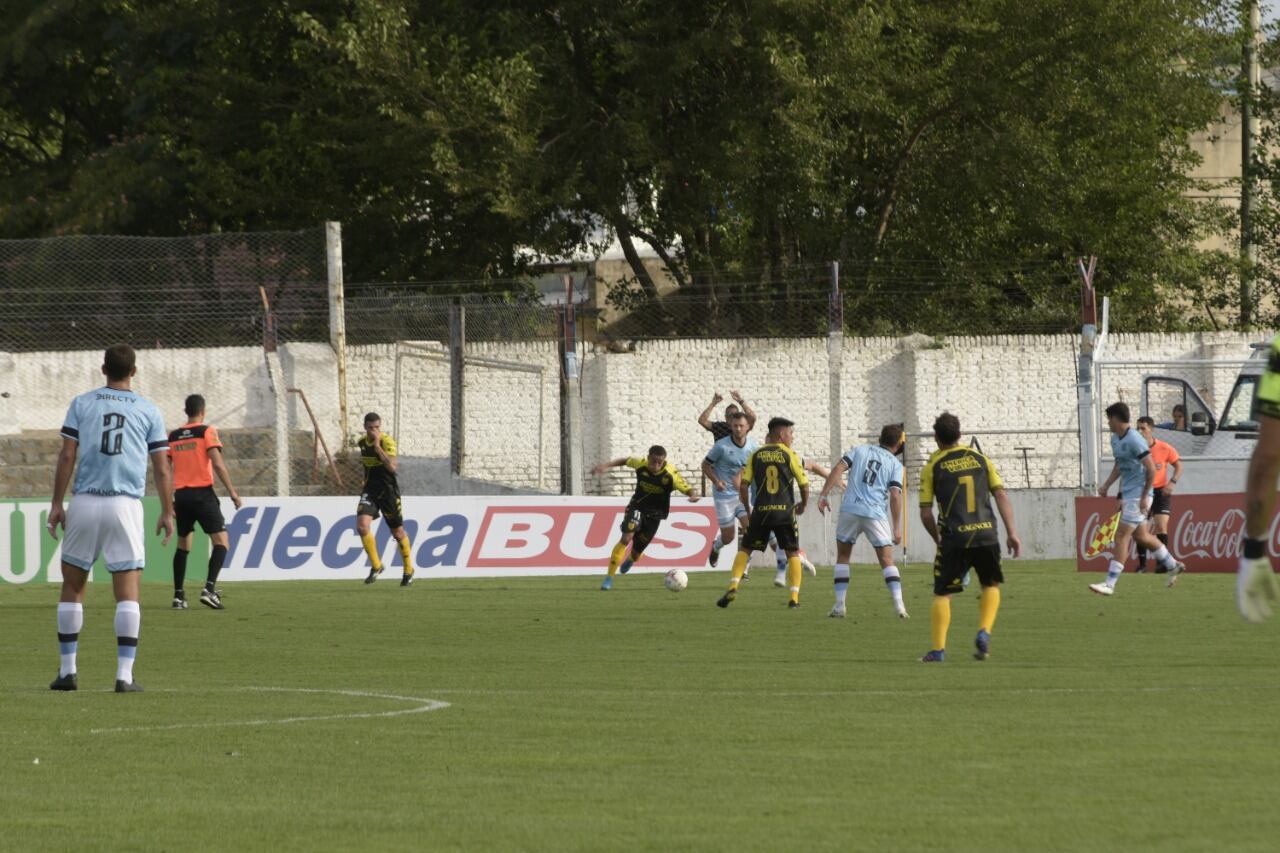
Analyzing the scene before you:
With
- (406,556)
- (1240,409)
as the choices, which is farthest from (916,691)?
(1240,409)

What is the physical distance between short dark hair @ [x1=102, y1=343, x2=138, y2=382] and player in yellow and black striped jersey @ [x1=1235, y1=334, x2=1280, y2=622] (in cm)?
639

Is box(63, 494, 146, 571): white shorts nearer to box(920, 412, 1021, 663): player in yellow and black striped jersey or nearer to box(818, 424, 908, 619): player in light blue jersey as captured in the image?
box(920, 412, 1021, 663): player in yellow and black striped jersey

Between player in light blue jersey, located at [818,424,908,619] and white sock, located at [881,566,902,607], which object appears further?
player in light blue jersey, located at [818,424,908,619]

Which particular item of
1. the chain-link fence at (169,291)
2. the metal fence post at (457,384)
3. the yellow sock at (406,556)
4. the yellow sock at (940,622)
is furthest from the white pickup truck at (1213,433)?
the yellow sock at (940,622)

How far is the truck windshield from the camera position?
94.7 ft

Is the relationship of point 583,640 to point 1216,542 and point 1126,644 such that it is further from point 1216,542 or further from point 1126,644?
point 1216,542

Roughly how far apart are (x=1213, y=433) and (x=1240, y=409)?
2.08ft

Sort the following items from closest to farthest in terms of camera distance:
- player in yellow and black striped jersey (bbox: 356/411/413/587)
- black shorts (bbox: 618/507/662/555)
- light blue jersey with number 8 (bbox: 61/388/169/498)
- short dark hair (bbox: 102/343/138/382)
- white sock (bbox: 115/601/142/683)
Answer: short dark hair (bbox: 102/343/138/382) → light blue jersey with number 8 (bbox: 61/388/169/498) → white sock (bbox: 115/601/142/683) → player in yellow and black striped jersey (bbox: 356/411/413/587) → black shorts (bbox: 618/507/662/555)

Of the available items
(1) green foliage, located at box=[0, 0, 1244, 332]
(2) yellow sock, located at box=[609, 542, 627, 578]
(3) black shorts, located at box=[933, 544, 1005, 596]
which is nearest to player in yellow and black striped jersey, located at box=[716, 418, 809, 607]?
(2) yellow sock, located at box=[609, 542, 627, 578]

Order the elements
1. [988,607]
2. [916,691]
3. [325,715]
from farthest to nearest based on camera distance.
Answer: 1. [988,607]
2. [916,691]
3. [325,715]

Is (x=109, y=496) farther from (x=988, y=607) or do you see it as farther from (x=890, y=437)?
(x=890, y=437)

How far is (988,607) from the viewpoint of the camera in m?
13.7

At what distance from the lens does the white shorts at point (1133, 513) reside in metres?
21.9

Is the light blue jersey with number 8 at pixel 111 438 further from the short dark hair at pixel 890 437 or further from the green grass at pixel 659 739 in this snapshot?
the short dark hair at pixel 890 437
